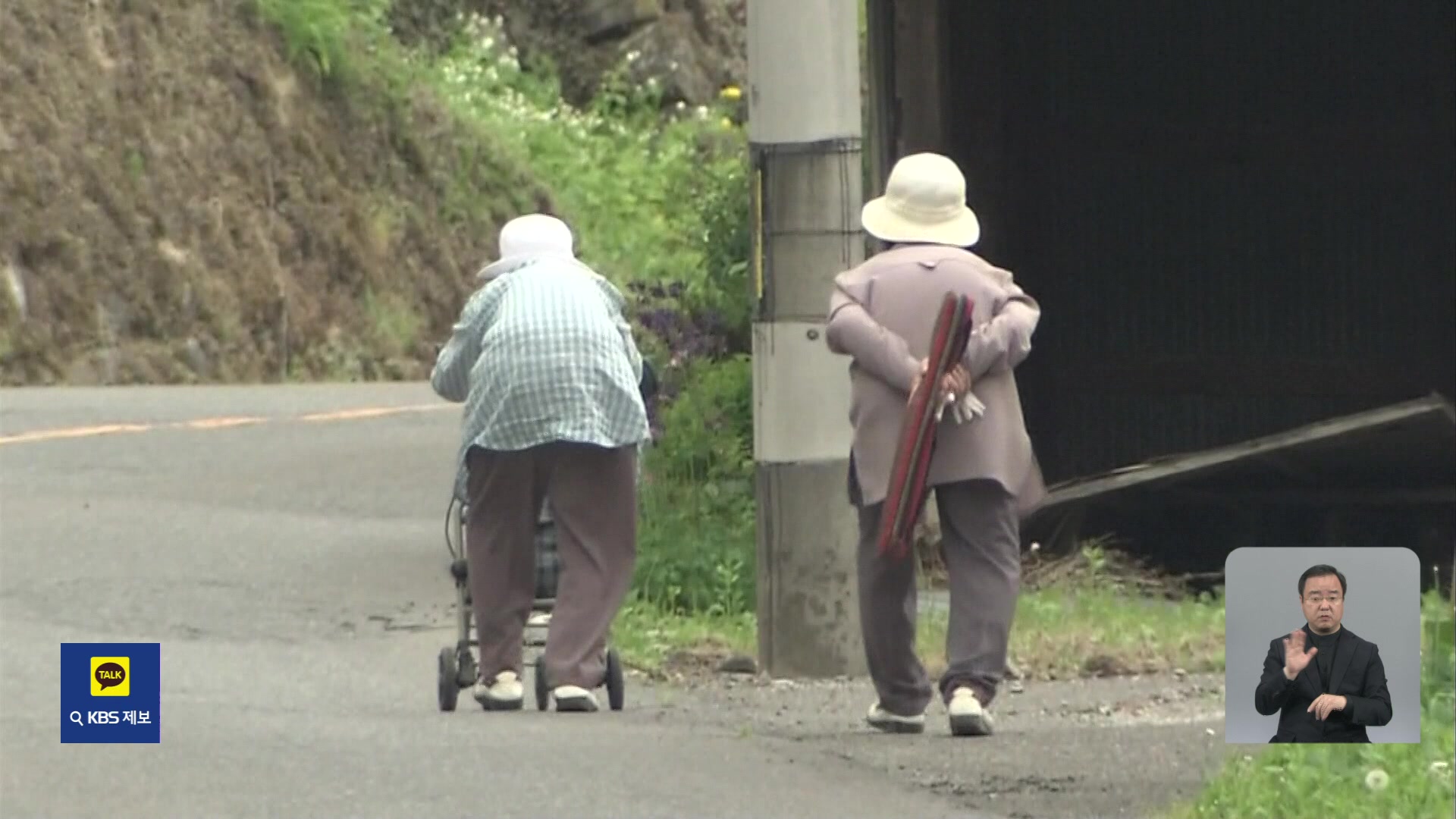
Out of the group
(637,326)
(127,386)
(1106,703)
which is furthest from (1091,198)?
(127,386)

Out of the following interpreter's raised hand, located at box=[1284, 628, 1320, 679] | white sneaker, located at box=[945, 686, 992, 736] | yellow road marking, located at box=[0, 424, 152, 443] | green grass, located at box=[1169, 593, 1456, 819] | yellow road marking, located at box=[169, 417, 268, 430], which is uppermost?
yellow road marking, located at box=[169, 417, 268, 430]

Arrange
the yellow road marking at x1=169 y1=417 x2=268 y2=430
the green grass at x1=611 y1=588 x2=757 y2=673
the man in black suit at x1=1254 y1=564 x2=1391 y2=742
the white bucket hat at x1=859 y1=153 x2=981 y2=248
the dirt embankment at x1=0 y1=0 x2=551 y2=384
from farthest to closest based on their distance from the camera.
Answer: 1. the dirt embankment at x1=0 y1=0 x2=551 y2=384
2. the yellow road marking at x1=169 y1=417 x2=268 y2=430
3. the green grass at x1=611 y1=588 x2=757 y2=673
4. the white bucket hat at x1=859 y1=153 x2=981 y2=248
5. the man in black suit at x1=1254 y1=564 x2=1391 y2=742

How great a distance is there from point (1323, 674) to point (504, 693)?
3908 millimetres

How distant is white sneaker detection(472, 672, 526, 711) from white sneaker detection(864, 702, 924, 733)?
1064mm

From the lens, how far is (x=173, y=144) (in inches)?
1124

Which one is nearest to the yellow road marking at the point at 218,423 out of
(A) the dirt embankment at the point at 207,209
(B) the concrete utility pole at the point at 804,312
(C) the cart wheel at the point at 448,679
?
(A) the dirt embankment at the point at 207,209

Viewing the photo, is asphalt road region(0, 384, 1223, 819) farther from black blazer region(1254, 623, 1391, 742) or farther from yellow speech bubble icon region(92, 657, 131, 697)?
black blazer region(1254, 623, 1391, 742)

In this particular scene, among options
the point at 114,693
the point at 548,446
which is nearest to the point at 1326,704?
the point at 548,446

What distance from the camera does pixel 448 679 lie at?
383 inches

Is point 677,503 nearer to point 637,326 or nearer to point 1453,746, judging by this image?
point 637,326

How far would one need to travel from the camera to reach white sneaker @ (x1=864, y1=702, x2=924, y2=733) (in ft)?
30.3

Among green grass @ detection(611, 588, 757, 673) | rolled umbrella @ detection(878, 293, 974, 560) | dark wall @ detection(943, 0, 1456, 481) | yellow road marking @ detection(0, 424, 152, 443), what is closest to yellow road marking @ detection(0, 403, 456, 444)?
yellow road marking @ detection(0, 424, 152, 443)

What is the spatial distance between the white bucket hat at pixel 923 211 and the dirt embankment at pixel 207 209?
56.9 feet

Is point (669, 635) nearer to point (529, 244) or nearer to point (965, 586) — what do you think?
point (529, 244)
